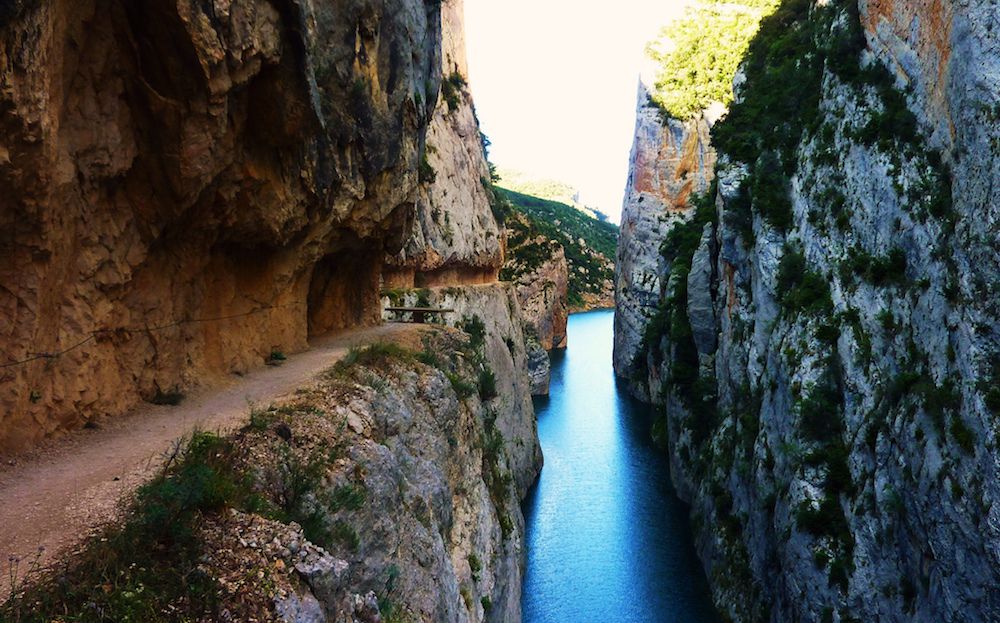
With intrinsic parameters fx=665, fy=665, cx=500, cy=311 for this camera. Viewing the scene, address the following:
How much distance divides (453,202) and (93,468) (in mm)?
27080

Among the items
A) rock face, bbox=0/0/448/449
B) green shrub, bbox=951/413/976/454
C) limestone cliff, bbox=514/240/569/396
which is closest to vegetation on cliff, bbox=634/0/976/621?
green shrub, bbox=951/413/976/454

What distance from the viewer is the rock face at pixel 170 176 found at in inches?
313

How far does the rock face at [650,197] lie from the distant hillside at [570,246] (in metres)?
9.16

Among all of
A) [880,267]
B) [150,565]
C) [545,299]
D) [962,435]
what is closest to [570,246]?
[545,299]

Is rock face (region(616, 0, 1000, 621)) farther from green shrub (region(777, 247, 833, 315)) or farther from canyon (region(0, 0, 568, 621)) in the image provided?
canyon (region(0, 0, 568, 621))

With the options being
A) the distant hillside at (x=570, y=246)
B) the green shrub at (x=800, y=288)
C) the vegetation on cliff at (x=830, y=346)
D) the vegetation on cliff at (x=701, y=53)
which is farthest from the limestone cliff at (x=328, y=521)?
the distant hillside at (x=570, y=246)

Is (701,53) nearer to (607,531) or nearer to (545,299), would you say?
(545,299)

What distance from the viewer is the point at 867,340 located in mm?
17719

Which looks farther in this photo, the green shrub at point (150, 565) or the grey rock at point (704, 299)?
the grey rock at point (704, 299)

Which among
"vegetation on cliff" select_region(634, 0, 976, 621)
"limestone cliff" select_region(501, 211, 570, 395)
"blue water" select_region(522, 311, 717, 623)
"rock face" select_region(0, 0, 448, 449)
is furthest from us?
"limestone cliff" select_region(501, 211, 570, 395)

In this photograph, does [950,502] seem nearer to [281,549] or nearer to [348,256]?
[281,549]

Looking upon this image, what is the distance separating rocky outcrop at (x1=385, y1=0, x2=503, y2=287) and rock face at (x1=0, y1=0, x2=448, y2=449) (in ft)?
41.5

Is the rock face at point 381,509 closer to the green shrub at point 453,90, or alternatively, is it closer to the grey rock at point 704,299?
the grey rock at point 704,299

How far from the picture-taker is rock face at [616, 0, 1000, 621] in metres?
13.5
